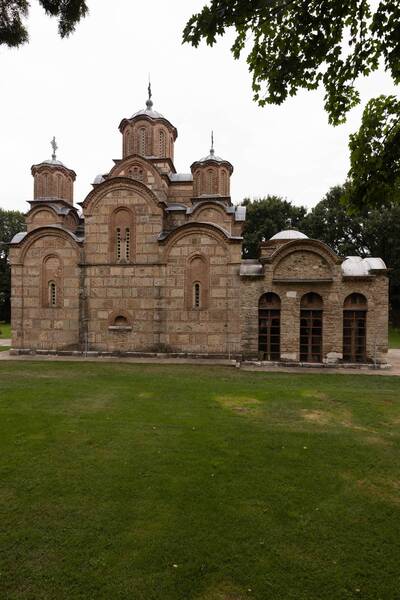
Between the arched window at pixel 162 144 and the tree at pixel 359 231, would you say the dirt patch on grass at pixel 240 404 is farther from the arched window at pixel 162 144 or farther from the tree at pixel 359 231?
the tree at pixel 359 231

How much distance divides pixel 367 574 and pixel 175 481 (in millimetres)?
2955

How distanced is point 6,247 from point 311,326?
4653 centimetres

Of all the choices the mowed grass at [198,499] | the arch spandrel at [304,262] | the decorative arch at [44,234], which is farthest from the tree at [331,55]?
the decorative arch at [44,234]

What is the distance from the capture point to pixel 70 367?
15625mm

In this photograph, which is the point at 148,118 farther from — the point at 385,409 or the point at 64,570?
the point at 64,570

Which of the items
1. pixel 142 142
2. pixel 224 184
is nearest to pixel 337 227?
pixel 224 184

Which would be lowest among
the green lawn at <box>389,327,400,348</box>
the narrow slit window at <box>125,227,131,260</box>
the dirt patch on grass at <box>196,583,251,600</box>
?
the dirt patch on grass at <box>196,583,251,600</box>

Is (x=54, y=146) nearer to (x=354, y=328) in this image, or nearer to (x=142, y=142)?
(x=142, y=142)

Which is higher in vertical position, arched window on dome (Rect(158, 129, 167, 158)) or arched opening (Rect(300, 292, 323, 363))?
arched window on dome (Rect(158, 129, 167, 158))

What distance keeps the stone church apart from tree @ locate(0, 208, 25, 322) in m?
30.3

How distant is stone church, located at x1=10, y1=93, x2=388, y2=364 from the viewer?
16891 mm

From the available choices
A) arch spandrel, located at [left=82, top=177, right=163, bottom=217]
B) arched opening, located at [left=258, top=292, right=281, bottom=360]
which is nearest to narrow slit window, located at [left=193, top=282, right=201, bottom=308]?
arched opening, located at [left=258, top=292, right=281, bottom=360]

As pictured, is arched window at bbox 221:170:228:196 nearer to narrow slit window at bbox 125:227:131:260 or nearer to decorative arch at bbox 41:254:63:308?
narrow slit window at bbox 125:227:131:260

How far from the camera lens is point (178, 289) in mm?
18219
